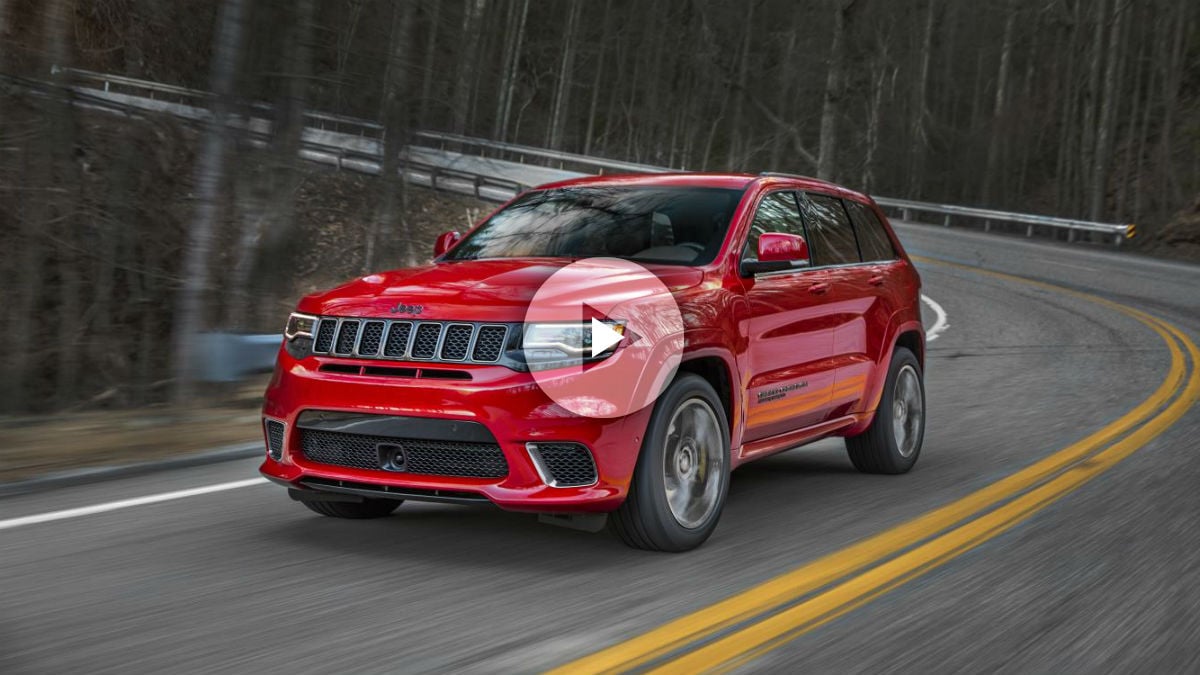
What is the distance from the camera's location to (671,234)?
6.53 metres

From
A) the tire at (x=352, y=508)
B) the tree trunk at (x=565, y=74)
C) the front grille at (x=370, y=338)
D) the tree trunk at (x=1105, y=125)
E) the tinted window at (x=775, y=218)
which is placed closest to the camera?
the front grille at (x=370, y=338)

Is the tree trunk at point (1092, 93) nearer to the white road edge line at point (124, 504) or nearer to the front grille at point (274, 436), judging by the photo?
the white road edge line at point (124, 504)

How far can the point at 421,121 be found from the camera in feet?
64.2

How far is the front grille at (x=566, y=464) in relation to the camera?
5219mm

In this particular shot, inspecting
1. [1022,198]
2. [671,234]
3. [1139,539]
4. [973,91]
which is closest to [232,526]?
[671,234]

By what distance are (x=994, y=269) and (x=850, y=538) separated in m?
24.8

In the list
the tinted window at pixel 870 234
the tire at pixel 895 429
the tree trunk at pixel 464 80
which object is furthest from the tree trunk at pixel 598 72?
the tire at pixel 895 429

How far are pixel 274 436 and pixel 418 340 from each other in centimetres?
94

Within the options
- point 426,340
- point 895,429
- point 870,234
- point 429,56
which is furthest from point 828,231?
point 429,56

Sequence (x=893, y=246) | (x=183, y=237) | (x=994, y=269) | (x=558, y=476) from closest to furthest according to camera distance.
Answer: (x=558, y=476)
(x=893, y=246)
(x=183, y=237)
(x=994, y=269)

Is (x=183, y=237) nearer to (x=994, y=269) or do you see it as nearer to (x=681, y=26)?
(x=994, y=269)

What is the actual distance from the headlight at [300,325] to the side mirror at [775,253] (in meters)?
2.11

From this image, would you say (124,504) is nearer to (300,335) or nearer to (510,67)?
(300,335)
